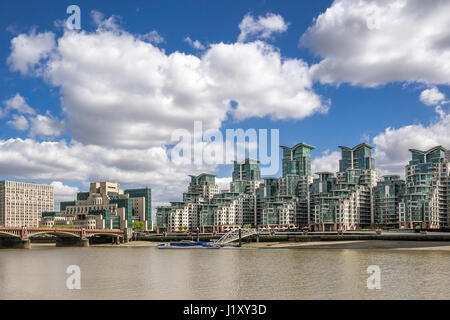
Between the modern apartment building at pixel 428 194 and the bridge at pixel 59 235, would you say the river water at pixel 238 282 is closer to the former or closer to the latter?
the bridge at pixel 59 235

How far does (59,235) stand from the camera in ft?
575

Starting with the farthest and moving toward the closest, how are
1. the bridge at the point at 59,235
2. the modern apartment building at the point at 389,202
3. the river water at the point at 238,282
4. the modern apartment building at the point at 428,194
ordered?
the modern apartment building at the point at 389,202 < the modern apartment building at the point at 428,194 < the bridge at the point at 59,235 < the river water at the point at 238,282

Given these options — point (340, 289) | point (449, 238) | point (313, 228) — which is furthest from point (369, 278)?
point (313, 228)

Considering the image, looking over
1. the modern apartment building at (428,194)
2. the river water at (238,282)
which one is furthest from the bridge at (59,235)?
the modern apartment building at (428,194)

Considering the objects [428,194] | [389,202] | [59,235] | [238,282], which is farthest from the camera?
[389,202]

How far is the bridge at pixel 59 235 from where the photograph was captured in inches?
5979

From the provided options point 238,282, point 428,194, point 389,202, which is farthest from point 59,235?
point 238,282

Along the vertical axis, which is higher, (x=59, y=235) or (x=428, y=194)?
(x=428, y=194)

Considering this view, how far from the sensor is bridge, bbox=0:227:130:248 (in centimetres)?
15188

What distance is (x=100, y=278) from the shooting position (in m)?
58.0

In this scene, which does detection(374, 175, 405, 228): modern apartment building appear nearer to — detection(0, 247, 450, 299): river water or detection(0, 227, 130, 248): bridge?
detection(0, 227, 130, 248): bridge

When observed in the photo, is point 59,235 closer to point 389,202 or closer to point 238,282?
point 389,202
